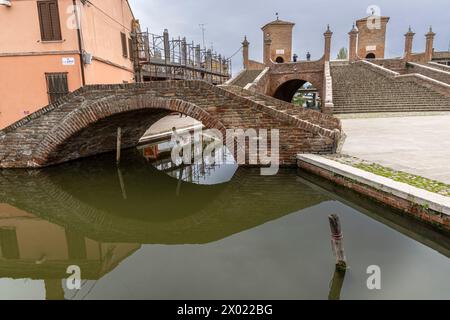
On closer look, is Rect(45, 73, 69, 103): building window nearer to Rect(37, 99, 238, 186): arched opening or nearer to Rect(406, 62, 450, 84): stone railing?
Rect(37, 99, 238, 186): arched opening

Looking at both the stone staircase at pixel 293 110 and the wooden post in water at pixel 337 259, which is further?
the stone staircase at pixel 293 110

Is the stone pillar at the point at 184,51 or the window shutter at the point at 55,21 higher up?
the stone pillar at the point at 184,51

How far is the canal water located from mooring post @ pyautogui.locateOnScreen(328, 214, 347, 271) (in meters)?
0.12

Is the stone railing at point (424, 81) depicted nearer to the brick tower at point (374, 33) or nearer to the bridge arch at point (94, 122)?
the brick tower at point (374, 33)

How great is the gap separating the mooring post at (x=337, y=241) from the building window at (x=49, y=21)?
11646mm

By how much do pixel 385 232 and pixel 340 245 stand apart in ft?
4.66

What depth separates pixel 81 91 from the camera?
8.45 meters

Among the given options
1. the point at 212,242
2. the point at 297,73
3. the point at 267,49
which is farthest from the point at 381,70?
the point at 212,242

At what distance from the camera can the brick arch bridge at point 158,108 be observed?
24.7ft

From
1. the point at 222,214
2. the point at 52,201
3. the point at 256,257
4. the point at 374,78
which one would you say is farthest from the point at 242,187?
the point at 374,78

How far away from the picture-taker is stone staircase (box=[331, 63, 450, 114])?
15906 millimetres

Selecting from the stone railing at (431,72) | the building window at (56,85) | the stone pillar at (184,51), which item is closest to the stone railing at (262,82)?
the stone pillar at (184,51)

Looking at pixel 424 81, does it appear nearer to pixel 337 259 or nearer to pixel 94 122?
pixel 94 122
